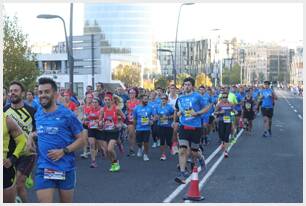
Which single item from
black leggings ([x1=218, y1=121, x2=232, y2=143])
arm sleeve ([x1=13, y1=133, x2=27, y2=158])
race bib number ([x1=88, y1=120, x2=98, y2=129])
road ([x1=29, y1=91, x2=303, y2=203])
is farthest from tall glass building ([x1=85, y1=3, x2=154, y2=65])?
arm sleeve ([x1=13, y1=133, x2=27, y2=158])

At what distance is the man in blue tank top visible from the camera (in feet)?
66.0

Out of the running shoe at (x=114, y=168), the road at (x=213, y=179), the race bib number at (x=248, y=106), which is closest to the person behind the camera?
the road at (x=213, y=179)

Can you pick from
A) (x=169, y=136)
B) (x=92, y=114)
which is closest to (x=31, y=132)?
(x=92, y=114)

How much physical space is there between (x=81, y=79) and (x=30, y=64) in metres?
38.2

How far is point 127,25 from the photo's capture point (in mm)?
155750

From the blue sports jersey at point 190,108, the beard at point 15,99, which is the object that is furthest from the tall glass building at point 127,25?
the beard at point 15,99

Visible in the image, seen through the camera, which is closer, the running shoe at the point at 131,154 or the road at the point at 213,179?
the road at the point at 213,179

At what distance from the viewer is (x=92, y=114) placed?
13469mm

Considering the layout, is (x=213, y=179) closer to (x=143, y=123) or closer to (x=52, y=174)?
(x=143, y=123)

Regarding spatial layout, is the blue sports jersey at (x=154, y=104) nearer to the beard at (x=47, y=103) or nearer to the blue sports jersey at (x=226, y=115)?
the blue sports jersey at (x=226, y=115)

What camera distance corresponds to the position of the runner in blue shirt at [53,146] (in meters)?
6.00

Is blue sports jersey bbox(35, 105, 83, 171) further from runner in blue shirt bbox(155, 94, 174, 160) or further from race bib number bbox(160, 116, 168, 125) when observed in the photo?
race bib number bbox(160, 116, 168, 125)

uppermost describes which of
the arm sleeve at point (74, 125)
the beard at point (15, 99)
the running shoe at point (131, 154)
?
the beard at point (15, 99)

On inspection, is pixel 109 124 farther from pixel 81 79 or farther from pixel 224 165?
pixel 81 79
